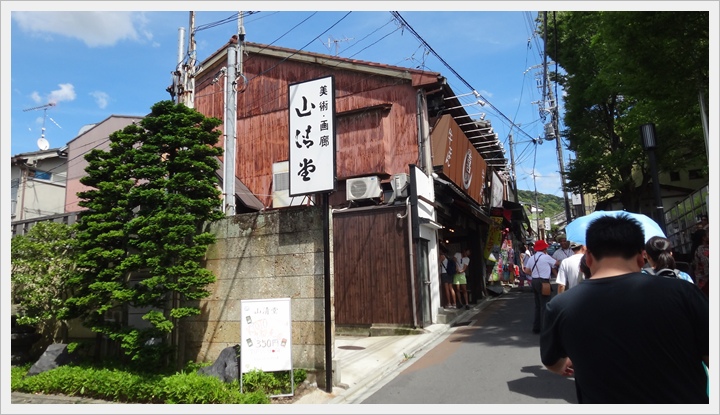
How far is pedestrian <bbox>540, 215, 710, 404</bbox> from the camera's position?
2.30 metres

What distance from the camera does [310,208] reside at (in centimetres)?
855

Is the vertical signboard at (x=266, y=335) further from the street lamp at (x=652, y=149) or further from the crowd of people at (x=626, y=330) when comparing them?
the street lamp at (x=652, y=149)

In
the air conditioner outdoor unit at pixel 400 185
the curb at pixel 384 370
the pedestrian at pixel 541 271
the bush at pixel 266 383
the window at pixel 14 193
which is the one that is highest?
the window at pixel 14 193

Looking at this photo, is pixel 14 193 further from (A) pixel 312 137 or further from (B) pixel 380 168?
(A) pixel 312 137

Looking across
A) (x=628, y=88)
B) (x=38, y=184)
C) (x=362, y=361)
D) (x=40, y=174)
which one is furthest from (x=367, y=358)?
(x=40, y=174)

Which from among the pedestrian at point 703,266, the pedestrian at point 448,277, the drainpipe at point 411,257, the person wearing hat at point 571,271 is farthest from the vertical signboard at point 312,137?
the pedestrian at point 448,277

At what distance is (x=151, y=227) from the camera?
8289 mm

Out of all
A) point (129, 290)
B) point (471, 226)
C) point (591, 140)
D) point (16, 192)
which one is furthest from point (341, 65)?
point (16, 192)

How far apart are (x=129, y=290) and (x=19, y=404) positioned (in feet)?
8.13

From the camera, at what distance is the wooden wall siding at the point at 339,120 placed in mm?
14922

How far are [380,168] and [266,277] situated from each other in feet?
23.2

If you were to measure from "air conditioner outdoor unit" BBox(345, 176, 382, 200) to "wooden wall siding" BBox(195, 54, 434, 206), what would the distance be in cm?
78

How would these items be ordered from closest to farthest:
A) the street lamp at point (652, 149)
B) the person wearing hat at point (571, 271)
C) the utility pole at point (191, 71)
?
the person wearing hat at point (571, 271) < the street lamp at point (652, 149) < the utility pole at point (191, 71)

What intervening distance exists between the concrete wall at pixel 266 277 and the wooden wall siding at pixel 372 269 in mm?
4586
